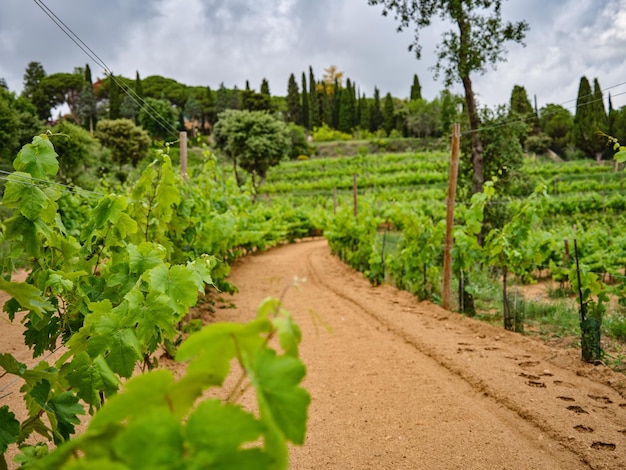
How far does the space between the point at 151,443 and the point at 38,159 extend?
1.91 meters

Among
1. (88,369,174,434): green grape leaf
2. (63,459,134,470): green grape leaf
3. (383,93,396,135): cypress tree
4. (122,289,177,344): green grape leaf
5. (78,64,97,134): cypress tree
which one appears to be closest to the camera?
(63,459,134,470): green grape leaf

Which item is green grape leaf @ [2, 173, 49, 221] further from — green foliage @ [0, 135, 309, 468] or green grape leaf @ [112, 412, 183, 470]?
green grape leaf @ [112, 412, 183, 470]

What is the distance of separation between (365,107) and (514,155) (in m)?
51.7

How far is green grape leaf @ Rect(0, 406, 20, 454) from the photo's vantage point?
1.38 m

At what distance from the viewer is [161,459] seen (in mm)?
594

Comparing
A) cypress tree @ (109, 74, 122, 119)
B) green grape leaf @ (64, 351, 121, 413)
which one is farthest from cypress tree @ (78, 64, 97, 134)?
green grape leaf @ (64, 351, 121, 413)

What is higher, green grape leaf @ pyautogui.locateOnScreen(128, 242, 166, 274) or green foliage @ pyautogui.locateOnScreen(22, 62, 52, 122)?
green foliage @ pyautogui.locateOnScreen(22, 62, 52, 122)

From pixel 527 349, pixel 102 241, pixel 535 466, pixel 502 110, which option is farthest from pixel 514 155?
pixel 102 241

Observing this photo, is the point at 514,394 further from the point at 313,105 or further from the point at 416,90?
the point at 416,90

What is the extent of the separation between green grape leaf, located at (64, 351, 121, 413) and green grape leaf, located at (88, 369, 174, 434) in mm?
1096

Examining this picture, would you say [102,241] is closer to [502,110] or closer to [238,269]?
[238,269]

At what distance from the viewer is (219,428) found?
24.5 inches

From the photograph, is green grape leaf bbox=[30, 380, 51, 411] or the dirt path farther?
Answer: the dirt path

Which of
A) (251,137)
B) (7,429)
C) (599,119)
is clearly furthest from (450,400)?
(599,119)
